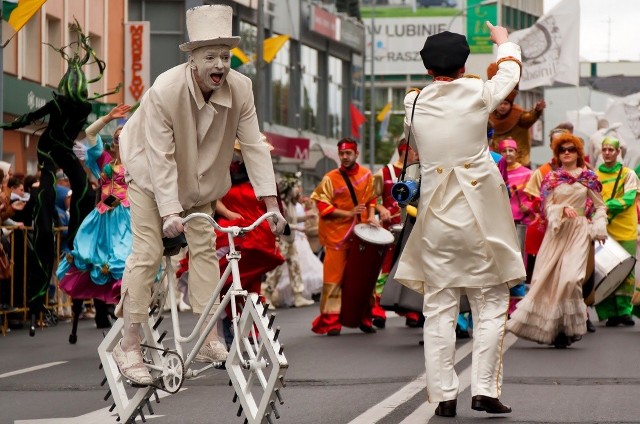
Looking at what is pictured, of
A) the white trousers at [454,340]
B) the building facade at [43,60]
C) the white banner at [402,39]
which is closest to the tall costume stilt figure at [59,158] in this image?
the white trousers at [454,340]

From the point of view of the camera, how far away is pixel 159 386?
27.9 ft

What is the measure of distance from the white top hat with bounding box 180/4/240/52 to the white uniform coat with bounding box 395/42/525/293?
73.4 inches

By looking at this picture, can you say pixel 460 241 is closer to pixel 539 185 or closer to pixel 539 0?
pixel 539 185

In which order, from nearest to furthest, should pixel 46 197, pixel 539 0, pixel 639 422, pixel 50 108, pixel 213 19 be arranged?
pixel 213 19, pixel 639 422, pixel 50 108, pixel 46 197, pixel 539 0

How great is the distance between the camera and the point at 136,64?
135ft

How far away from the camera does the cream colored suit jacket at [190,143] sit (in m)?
8.45

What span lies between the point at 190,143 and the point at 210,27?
2.04 feet

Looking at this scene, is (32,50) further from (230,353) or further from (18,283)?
(230,353)

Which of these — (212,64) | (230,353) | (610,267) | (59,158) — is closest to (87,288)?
(59,158)

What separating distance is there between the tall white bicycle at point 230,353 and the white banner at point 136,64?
3219 cm

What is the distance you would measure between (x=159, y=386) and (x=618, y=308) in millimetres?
10784

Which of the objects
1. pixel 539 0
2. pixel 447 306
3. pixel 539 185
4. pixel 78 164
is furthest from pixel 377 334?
pixel 539 0

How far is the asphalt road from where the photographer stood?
31.5ft

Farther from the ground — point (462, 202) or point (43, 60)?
point (43, 60)
